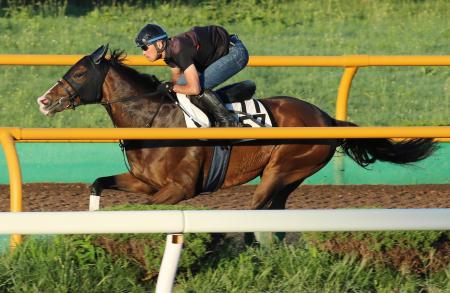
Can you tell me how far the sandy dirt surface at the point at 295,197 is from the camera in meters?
8.91

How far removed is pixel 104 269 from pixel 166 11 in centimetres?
1034

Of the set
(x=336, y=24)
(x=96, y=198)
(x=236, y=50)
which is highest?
(x=236, y=50)

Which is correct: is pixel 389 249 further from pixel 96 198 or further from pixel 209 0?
pixel 209 0

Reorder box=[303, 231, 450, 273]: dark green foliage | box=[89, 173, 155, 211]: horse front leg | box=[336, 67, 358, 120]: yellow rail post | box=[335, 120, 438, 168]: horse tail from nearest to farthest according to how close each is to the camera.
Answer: box=[303, 231, 450, 273]: dark green foliage < box=[89, 173, 155, 211]: horse front leg < box=[335, 120, 438, 168]: horse tail < box=[336, 67, 358, 120]: yellow rail post

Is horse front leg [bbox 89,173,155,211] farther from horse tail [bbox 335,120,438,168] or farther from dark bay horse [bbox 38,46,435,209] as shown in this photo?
horse tail [bbox 335,120,438,168]

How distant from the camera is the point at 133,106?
7.59 meters

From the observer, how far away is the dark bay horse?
7.45 m

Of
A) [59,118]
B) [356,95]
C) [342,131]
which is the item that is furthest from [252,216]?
[356,95]

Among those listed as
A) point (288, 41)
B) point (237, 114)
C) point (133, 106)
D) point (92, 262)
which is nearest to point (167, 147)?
point (133, 106)

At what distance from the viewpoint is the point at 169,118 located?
297 inches

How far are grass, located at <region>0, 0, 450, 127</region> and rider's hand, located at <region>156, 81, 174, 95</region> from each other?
3.77 meters

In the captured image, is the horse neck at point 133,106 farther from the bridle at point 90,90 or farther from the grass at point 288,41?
the grass at point 288,41

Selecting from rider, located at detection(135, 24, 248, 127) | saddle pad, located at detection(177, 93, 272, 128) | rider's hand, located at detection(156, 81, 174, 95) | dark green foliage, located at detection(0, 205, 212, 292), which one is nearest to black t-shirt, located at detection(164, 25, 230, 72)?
rider, located at detection(135, 24, 248, 127)

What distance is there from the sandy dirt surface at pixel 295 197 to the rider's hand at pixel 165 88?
56.0 inches
